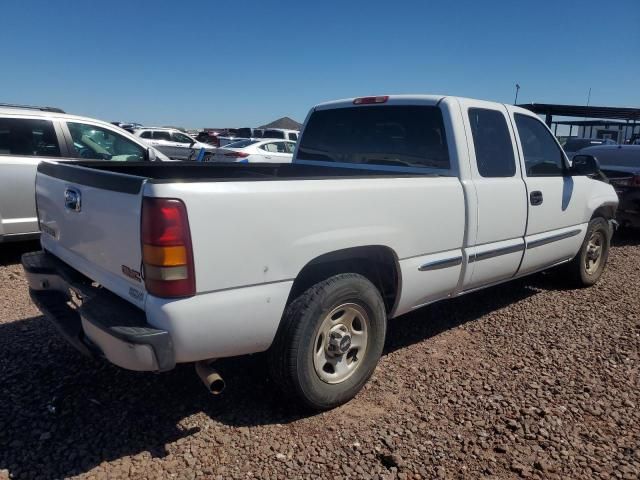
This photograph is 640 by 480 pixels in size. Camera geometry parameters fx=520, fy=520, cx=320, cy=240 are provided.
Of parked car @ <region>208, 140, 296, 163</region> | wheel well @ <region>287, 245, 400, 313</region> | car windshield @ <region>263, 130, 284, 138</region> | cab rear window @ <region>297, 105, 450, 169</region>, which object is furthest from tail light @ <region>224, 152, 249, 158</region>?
wheel well @ <region>287, 245, 400, 313</region>

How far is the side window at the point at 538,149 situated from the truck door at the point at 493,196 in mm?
235

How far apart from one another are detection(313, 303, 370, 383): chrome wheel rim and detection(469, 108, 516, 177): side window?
1560 millimetres

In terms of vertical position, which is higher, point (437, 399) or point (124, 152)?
point (124, 152)

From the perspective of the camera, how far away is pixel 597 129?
34875 mm

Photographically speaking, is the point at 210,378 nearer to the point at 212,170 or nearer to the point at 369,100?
the point at 212,170

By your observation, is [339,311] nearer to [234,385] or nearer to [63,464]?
[234,385]

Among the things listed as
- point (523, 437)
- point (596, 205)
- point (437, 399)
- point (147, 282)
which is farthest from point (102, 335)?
point (596, 205)

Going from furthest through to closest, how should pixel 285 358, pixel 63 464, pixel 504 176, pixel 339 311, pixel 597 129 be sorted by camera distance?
A: pixel 597 129 < pixel 504 176 < pixel 339 311 < pixel 285 358 < pixel 63 464

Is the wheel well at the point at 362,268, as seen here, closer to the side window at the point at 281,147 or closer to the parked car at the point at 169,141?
the side window at the point at 281,147

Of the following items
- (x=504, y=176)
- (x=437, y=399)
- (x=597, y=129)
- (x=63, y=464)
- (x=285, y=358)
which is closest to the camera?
(x=63, y=464)

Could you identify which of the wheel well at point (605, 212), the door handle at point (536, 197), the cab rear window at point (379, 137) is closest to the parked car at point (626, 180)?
the wheel well at point (605, 212)

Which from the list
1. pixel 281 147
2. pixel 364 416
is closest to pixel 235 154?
pixel 281 147

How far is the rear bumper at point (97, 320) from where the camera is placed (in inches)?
92.2

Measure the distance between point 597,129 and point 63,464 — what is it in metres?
38.9
